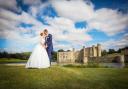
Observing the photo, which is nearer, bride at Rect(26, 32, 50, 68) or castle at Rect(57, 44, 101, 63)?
bride at Rect(26, 32, 50, 68)

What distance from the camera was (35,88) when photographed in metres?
3.84

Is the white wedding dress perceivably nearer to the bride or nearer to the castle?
the bride

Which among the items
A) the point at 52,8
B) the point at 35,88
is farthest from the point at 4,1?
the point at 35,88

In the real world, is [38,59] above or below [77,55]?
below

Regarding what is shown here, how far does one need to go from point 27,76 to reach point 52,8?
478 cm

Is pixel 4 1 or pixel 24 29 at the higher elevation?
pixel 4 1

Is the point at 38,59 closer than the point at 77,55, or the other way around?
the point at 38,59

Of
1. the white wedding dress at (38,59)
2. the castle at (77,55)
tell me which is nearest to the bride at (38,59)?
the white wedding dress at (38,59)

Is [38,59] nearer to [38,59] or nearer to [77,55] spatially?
[38,59]

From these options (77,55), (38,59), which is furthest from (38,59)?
(77,55)

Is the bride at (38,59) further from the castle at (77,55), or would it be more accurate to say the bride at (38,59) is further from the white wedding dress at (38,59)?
the castle at (77,55)

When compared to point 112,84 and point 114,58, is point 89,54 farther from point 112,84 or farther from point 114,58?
point 112,84

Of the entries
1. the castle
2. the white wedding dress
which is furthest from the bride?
the castle

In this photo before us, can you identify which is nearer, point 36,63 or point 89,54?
point 36,63
